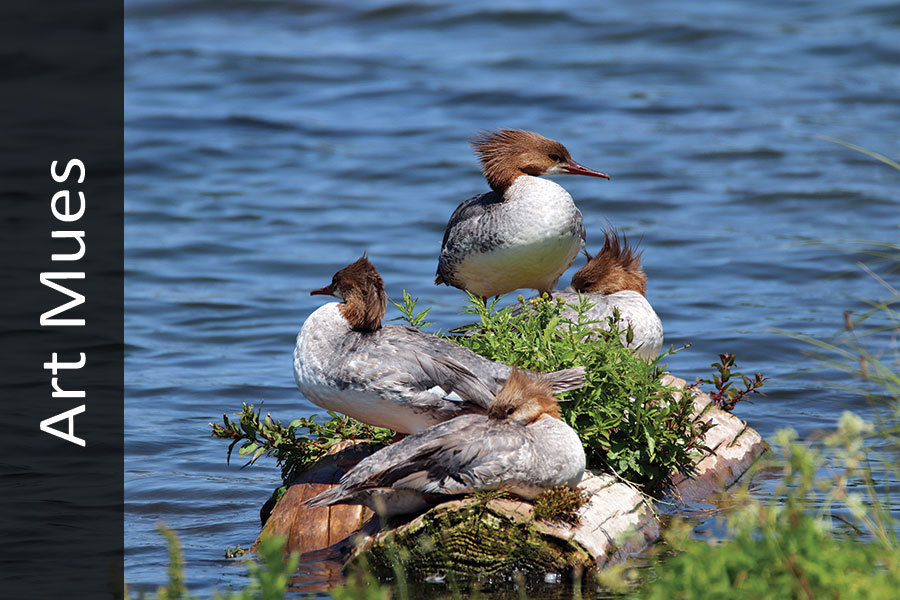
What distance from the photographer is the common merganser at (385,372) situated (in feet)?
18.3

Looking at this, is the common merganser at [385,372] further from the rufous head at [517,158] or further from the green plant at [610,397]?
the rufous head at [517,158]

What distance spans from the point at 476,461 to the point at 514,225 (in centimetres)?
224

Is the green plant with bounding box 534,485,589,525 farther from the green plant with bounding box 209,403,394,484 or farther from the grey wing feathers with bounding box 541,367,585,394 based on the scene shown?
the green plant with bounding box 209,403,394,484

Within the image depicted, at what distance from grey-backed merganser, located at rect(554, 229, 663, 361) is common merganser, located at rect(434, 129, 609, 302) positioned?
0.19m

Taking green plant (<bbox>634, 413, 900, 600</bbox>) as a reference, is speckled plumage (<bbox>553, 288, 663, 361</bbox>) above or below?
above

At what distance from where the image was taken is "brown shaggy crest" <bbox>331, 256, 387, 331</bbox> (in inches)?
233

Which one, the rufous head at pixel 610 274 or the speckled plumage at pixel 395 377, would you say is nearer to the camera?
the speckled plumage at pixel 395 377

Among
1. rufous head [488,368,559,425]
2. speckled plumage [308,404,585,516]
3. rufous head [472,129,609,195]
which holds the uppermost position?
rufous head [472,129,609,195]

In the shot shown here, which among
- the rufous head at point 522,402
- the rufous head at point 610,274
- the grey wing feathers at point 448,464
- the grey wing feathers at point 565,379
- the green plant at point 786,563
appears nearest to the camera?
the green plant at point 786,563

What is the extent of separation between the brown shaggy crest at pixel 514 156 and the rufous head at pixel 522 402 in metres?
2.25

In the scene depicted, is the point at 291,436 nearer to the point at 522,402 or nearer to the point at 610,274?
the point at 522,402

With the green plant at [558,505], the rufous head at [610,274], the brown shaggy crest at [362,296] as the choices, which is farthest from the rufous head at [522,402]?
the rufous head at [610,274]

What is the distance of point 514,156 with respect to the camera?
741cm

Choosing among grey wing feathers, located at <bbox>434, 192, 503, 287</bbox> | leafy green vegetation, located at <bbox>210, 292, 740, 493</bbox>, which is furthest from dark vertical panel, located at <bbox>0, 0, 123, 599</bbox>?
grey wing feathers, located at <bbox>434, 192, 503, 287</bbox>
